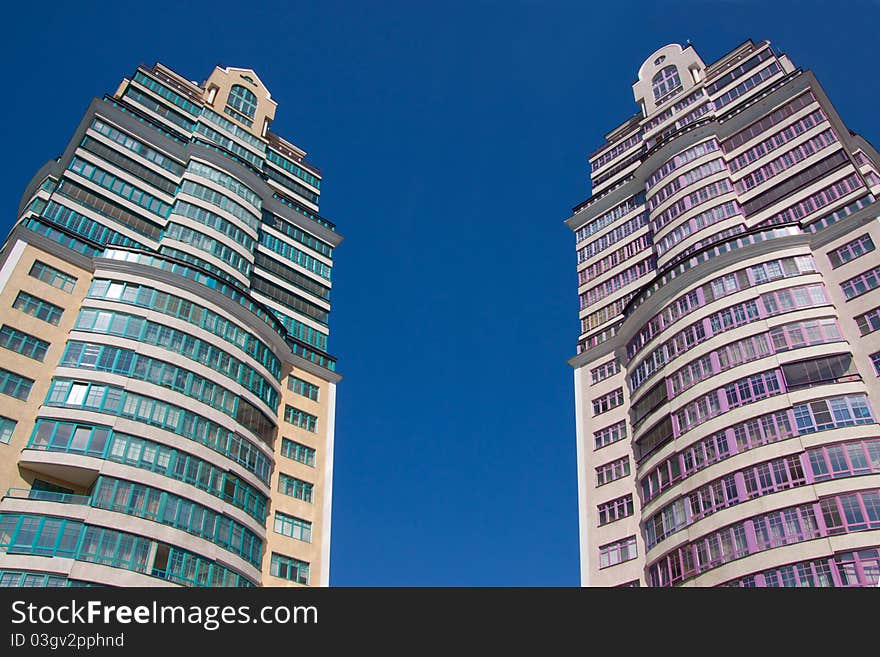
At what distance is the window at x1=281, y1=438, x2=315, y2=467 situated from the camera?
58.4 metres

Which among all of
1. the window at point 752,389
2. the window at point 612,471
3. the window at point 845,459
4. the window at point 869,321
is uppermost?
the window at point 869,321

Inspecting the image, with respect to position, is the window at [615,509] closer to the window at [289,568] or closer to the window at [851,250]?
the window at [289,568]

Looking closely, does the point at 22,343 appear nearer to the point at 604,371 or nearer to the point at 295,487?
the point at 295,487

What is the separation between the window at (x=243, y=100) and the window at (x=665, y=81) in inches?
1714

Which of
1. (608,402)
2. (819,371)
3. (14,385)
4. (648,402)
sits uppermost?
(608,402)

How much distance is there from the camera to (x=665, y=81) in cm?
8450

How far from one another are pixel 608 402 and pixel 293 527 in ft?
85.2

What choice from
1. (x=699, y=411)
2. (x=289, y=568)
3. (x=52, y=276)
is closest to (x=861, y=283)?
(x=699, y=411)

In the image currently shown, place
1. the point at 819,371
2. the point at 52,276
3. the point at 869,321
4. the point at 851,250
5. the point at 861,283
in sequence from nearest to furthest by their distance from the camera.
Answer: the point at 819,371
the point at 869,321
the point at 861,283
the point at 851,250
the point at 52,276

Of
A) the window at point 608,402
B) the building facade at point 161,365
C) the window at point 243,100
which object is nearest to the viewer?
the building facade at point 161,365

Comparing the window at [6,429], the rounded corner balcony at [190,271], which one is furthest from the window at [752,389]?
the window at [6,429]

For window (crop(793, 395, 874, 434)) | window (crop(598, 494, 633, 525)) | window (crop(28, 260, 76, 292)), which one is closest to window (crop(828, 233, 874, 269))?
window (crop(793, 395, 874, 434))

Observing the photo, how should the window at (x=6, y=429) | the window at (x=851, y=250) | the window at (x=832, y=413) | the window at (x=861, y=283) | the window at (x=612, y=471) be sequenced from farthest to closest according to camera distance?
the window at (x=612, y=471) < the window at (x=851, y=250) < the window at (x=861, y=283) < the window at (x=832, y=413) < the window at (x=6, y=429)

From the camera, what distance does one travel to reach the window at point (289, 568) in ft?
171
